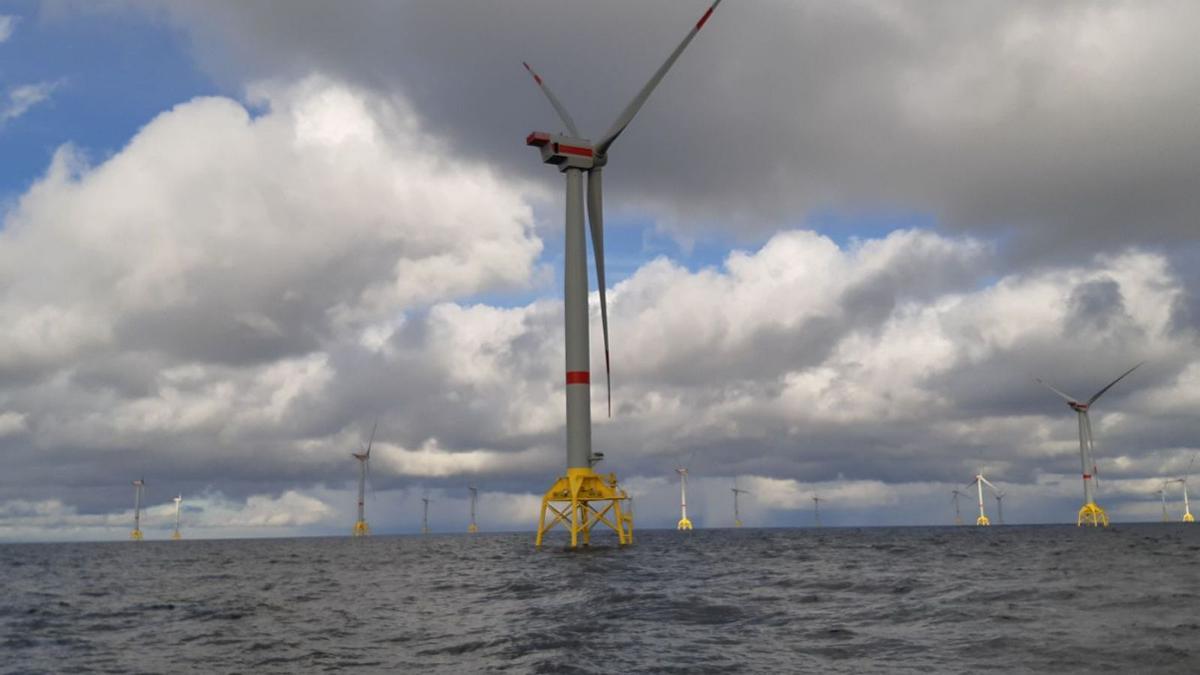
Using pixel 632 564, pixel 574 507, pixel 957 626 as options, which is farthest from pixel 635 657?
pixel 574 507

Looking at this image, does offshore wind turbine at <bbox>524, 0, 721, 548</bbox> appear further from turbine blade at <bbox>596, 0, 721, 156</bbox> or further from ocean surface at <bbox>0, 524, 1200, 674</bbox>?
ocean surface at <bbox>0, 524, 1200, 674</bbox>

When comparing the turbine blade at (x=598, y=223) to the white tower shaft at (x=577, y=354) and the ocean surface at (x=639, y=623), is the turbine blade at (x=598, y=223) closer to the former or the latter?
the white tower shaft at (x=577, y=354)

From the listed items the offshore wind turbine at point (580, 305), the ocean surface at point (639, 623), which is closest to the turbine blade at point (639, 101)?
the offshore wind turbine at point (580, 305)

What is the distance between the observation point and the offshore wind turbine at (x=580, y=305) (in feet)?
277

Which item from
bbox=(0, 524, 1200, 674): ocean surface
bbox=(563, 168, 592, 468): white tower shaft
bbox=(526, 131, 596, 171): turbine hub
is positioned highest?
bbox=(526, 131, 596, 171): turbine hub

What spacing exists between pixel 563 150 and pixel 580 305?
18.4m

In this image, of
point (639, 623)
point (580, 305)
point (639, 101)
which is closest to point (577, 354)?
point (580, 305)

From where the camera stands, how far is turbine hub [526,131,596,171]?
93.9 metres

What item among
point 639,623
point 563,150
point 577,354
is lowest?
point 639,623

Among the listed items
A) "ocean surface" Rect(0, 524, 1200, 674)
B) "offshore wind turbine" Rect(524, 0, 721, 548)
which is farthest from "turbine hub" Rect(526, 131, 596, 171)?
"ocean surface" Rect(0, 524, 1200, 674)

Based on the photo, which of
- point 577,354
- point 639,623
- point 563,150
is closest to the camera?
point 639,623

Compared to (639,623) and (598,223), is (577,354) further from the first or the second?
(639,623)

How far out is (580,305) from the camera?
8688 centimetres

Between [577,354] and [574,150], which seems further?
[574,150]
